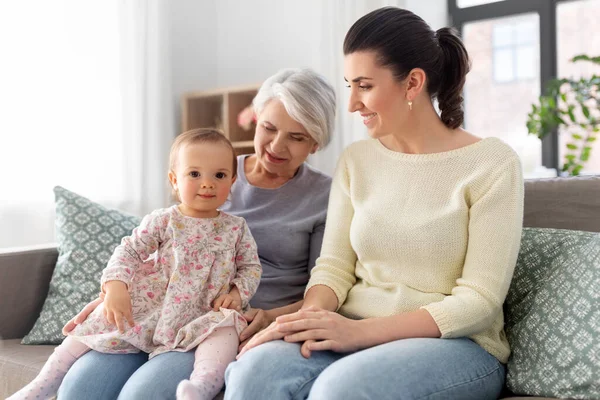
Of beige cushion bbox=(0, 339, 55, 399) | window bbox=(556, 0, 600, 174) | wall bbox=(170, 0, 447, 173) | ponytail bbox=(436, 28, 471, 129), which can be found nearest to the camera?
ponytail bbox=(436, 28, 471, 129)

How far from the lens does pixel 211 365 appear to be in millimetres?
1450

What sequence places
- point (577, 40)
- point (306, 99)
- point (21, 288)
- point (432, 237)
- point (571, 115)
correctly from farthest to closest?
point (577, 40)
point (571, 115)
point (21, 288)
point (306, 99)
point (432, 237)

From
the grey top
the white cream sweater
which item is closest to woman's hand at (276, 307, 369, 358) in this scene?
the white cream sweater

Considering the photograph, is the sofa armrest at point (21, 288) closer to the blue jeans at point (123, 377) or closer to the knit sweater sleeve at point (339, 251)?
the blue jeans at point (123, 377)

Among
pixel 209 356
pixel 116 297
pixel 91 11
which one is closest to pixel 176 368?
pixel 209 356

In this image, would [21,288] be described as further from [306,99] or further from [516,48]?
[516,48]

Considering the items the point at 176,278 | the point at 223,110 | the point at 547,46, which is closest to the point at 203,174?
the point at 176,278

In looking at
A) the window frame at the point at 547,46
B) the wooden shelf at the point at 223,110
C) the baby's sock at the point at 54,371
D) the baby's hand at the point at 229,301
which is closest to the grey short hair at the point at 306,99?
the baby's hand at the point at 229,301

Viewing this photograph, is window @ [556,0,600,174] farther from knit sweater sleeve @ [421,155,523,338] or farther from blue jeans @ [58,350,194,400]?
blue jeans @ [58,350,194,400]

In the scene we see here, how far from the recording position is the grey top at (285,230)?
185 cm

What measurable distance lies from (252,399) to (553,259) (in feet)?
2.40

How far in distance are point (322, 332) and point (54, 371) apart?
0.64m

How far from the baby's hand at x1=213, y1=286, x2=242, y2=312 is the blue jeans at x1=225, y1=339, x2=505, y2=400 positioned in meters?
0.24

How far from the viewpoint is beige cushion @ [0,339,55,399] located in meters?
1.74
